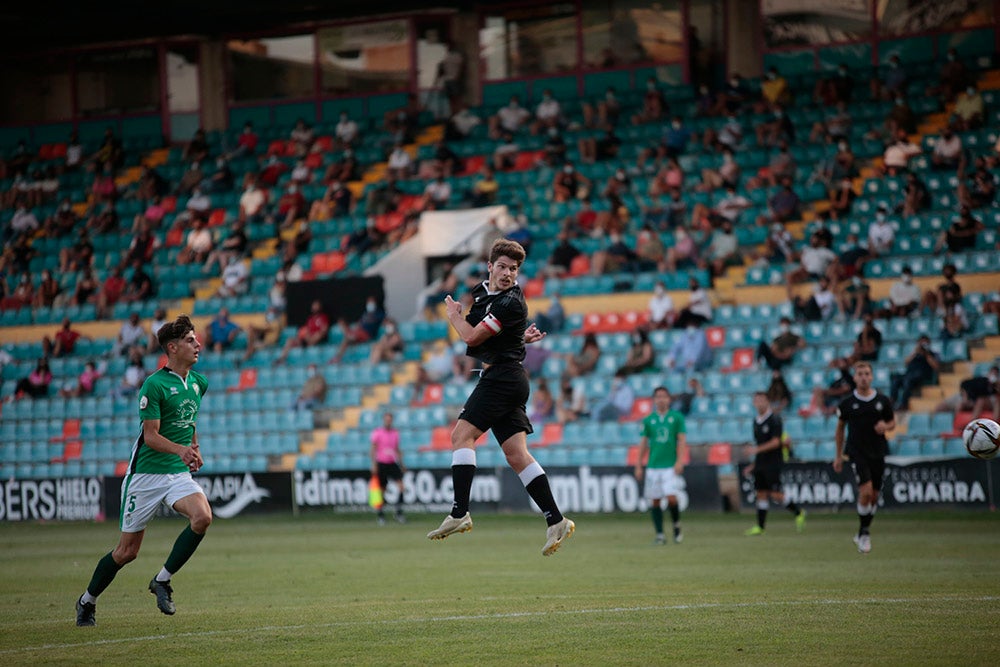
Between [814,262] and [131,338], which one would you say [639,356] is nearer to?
[814,262]

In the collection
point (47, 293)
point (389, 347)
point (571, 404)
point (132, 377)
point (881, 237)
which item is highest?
point (881, 237)

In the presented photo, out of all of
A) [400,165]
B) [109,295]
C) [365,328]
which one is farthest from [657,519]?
[109,295]

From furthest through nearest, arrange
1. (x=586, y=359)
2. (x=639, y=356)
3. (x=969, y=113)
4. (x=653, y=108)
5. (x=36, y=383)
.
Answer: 1. (x=653, y=108)
2. (x=36, y=383)
3. (x=969, y=113)
4. (x=586, y=359)
5. (x=639, y=356)

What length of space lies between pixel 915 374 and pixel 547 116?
41.0 ft

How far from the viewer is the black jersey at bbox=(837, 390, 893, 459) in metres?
15.6

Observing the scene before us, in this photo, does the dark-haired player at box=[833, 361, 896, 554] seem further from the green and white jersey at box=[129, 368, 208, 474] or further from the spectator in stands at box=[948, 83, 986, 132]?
the spectator in stands at box=[948, 83, 986, 132]

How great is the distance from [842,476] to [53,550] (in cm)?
1236

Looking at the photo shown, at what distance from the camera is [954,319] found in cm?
2384

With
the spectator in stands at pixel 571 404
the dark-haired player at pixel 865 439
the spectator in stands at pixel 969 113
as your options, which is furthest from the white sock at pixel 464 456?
the spectator in stands at pixel 969 113

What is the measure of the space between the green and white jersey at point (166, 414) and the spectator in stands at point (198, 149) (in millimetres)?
26716

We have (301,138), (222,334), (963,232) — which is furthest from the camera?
(301,138)

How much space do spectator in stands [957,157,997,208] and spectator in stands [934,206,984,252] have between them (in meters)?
0.69

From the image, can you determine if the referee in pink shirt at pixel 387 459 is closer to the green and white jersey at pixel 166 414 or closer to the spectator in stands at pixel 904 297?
the spectator in stands at pixel 904 297

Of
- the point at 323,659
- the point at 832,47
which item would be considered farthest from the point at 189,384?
the point at 832,47
